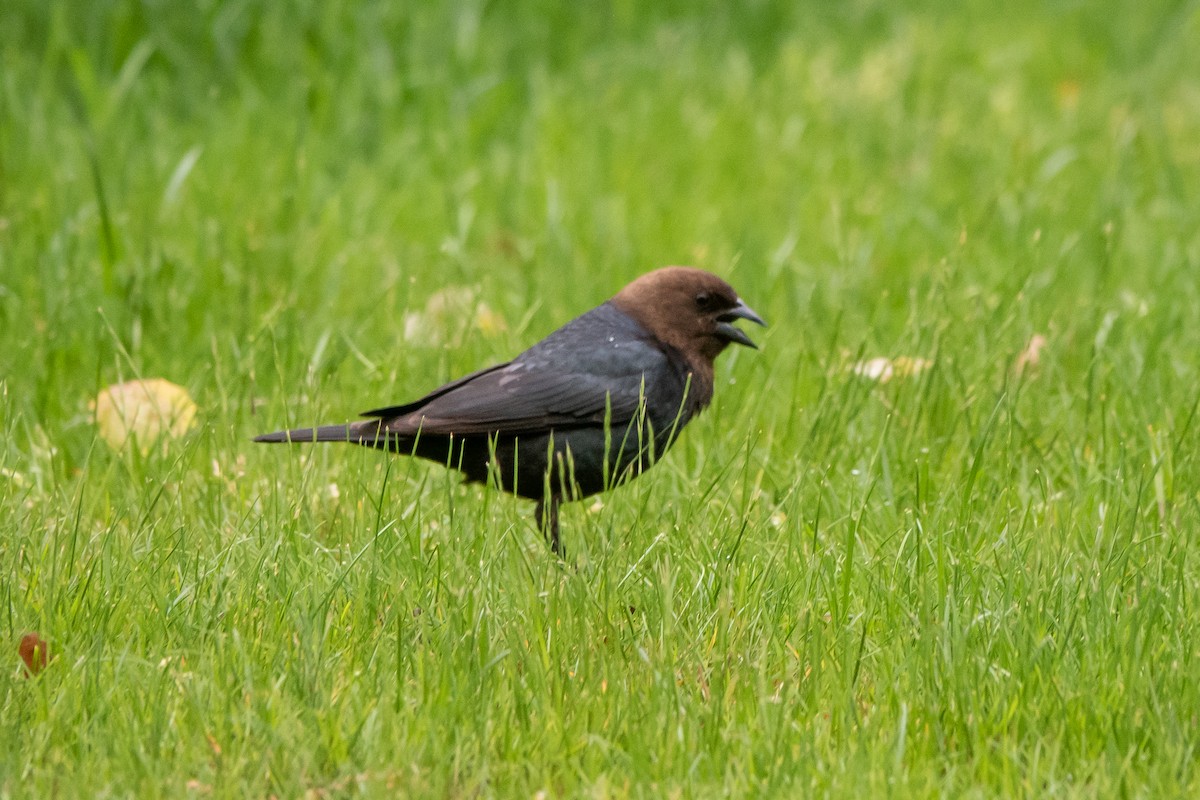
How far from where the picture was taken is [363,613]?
3.32 metres

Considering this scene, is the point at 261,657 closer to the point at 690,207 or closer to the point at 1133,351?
the point at 1133,351

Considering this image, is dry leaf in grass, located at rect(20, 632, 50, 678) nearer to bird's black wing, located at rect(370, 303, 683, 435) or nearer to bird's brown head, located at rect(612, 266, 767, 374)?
bird's black wing, located at rect(370, 303, 683, 435)

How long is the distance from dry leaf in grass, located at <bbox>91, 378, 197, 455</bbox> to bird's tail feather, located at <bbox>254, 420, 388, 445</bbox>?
0.54 metres

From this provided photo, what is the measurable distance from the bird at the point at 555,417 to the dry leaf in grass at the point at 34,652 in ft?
3.07

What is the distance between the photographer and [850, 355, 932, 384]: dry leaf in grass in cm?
475

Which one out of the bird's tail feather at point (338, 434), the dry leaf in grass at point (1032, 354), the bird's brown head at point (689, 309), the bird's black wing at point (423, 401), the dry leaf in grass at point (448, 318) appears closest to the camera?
the bird's tail feather at point (338, 434)

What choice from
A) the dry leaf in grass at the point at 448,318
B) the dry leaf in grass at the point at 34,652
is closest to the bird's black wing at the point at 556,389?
the dry leaf in grass at the point at 448,318

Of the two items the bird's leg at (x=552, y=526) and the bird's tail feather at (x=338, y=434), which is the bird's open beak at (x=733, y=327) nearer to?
the bird's leg at (x=552, y=526)

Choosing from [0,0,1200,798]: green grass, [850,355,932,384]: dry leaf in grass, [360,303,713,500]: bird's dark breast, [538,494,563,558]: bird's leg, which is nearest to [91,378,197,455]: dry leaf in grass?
[0,0,1200,798]: green grass

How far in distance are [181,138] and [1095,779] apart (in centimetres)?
522

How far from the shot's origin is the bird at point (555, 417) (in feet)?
13.5

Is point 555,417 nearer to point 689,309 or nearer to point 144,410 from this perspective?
point 689,309

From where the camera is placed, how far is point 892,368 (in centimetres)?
475

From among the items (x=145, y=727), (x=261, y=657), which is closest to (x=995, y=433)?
(x=261, y=657)
